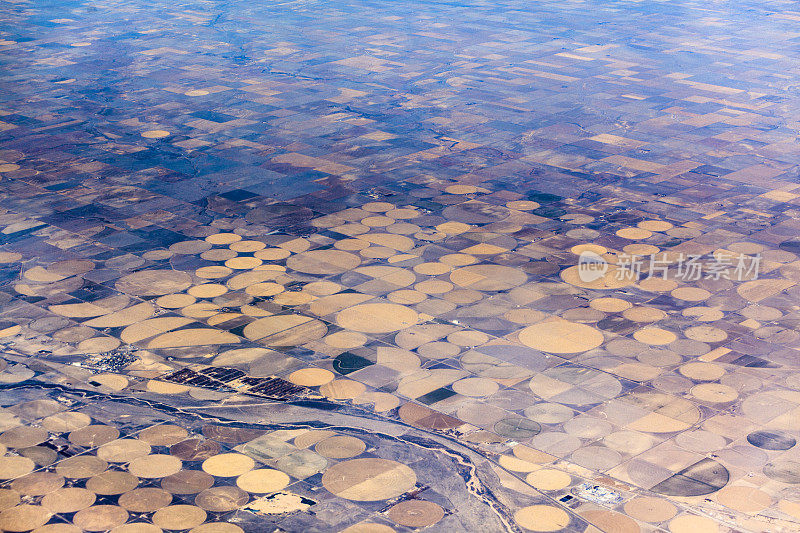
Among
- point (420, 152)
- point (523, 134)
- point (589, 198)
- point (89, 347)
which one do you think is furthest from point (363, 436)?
point (523, 134)

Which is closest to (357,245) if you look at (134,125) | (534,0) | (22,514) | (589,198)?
(589,198)

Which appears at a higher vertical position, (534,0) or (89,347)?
(534,0)

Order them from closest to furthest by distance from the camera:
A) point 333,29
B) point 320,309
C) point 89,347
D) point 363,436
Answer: point 363,436, point 89,347, point 320,309, point 333,29

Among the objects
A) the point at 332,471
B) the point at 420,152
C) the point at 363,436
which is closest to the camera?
the point at 332,471

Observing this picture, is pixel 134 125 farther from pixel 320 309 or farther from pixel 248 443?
pixel 248 443

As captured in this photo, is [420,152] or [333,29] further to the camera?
[333,29]

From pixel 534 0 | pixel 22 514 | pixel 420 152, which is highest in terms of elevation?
pixel 534 0
